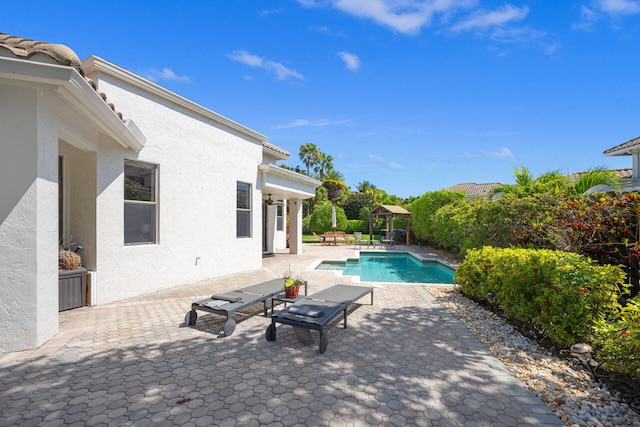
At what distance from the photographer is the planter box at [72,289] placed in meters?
6.82

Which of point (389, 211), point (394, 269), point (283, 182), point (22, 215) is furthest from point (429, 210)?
point (22, 215)

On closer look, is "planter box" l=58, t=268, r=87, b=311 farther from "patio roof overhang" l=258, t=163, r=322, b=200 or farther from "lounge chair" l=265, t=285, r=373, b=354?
"patio roof overhang" l=258, t=163, r=322, b=200

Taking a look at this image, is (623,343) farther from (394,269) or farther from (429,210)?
(429,210)

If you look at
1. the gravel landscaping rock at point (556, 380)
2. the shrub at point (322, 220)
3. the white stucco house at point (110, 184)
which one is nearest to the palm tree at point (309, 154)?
the shrub at point (322, 220)

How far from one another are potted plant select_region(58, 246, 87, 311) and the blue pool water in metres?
9.15

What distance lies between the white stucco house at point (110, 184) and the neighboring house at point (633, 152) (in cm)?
1930

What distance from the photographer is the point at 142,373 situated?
13.8 feet

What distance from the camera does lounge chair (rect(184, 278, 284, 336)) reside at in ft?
18.8

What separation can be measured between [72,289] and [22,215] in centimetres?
310

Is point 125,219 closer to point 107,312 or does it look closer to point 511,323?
point 107,312

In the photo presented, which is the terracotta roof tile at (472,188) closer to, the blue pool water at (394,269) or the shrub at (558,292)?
the blue pool water at (394,269)

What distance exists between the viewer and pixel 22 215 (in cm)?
471

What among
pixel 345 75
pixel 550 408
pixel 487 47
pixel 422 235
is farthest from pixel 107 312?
pixel 422 235

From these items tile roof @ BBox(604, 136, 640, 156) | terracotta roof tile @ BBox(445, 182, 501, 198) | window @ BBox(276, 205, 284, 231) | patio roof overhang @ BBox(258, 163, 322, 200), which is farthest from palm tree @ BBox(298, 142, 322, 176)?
tile roof @ BBox(604, 136, 640, 156)
